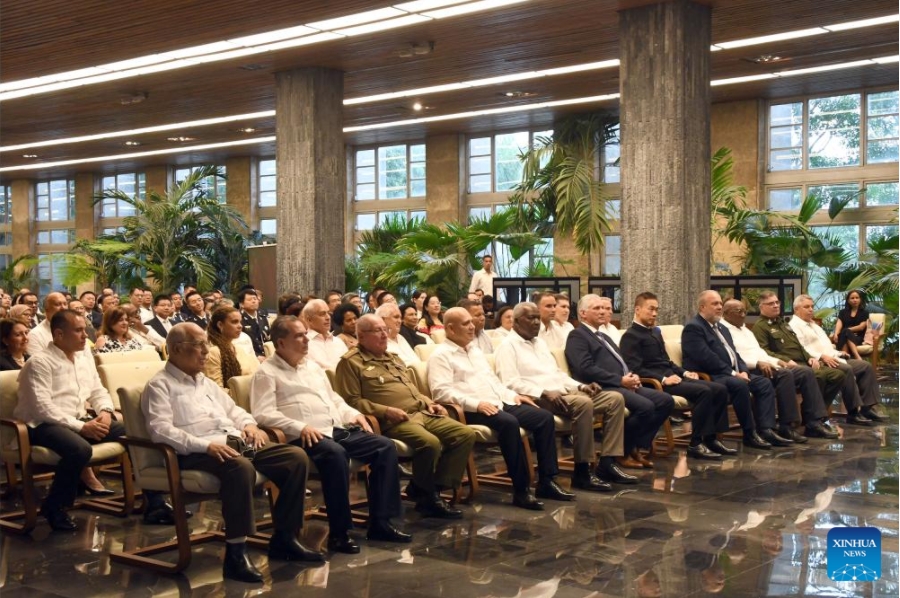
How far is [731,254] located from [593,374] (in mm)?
11889

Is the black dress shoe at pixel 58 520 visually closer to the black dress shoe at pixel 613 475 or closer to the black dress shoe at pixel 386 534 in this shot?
the black dress shoe at pixel 386 534

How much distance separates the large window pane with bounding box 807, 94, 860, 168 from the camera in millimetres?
18594

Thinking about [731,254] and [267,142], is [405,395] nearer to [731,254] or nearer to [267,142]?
[731,254]

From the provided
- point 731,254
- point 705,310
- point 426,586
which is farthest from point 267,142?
point 426,586

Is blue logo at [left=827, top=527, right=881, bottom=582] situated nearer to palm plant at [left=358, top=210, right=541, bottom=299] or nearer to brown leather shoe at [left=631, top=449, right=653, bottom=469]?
brown leather shoe at [left=631, top=449, right=653, bottom=469]

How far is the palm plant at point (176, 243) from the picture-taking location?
2128cm

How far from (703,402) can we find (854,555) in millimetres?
3401

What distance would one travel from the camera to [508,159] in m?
23.0

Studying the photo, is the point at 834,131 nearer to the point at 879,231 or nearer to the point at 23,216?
the point at 879,231

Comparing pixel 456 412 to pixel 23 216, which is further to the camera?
pixel 23 216

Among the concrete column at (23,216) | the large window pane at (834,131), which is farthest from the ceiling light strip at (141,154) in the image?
the large window pane at (834,131)

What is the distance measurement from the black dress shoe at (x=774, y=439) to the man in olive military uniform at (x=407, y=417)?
148 inches

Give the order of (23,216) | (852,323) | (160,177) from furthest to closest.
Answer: (23,216)
(160,177)
(852,323)

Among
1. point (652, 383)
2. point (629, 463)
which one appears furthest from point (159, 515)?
point (652, 383)
